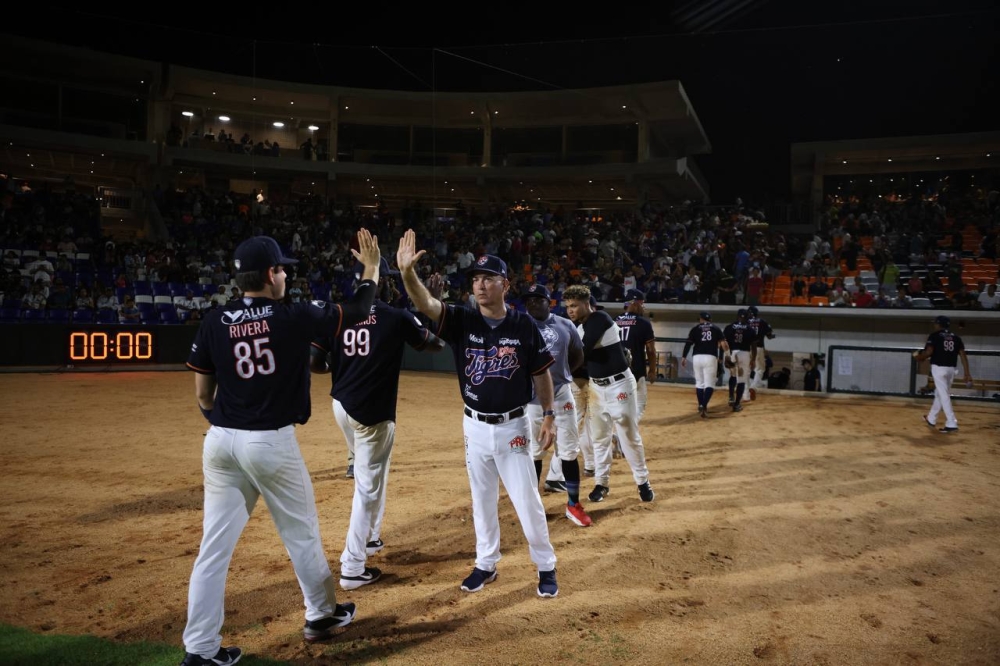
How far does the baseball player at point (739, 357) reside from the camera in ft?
48.4

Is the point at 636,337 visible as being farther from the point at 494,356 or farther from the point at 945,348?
the point at 945,348

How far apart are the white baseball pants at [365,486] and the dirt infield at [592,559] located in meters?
0.28

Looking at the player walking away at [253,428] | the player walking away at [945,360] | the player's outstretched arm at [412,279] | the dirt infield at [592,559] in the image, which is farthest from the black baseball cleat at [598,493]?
the player walking away at [945,360]

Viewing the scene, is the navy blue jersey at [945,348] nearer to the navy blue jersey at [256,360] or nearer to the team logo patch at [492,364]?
the team logo patch at [492,364]

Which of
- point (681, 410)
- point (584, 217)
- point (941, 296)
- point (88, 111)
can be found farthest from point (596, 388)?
point (88, 111)

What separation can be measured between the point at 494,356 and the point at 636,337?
5914 mm

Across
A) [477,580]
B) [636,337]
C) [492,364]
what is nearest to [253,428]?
[492,364]

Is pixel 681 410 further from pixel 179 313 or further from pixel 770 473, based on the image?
pixel 179 313

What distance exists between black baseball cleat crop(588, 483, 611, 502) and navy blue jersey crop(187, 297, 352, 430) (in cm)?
426

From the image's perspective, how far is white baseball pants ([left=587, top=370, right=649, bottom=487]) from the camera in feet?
23.7

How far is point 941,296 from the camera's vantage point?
64.2ft

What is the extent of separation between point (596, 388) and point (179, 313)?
17.6m

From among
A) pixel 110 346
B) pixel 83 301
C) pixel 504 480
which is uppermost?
pixel 83 301

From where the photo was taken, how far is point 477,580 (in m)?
4.92
